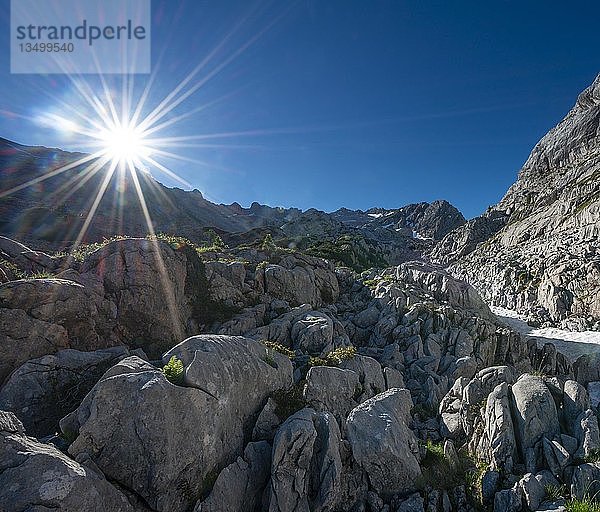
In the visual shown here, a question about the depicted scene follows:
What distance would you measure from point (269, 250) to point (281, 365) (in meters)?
26.0

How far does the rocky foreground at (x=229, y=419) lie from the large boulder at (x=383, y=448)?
0.05 meters

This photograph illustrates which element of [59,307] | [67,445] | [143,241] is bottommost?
[67,445]

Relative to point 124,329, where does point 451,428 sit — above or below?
below

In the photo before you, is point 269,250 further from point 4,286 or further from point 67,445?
point 67,445

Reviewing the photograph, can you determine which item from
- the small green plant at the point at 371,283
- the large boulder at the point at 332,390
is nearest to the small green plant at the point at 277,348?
the large boulder at the point at 332,390

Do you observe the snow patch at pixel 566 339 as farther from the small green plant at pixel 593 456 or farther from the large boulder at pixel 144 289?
the large boulder at pixel 144 289

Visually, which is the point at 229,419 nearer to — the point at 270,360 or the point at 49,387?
the point at 270,360

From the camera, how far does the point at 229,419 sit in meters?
12.4

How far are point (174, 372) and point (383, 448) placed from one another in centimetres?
851

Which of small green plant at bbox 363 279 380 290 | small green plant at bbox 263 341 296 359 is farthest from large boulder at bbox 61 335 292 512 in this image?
small green plant at bbox 363 279 380 290

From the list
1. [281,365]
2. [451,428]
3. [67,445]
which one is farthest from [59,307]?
[451,428]

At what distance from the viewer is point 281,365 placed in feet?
53.2

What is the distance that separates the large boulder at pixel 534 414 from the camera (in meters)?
12.7

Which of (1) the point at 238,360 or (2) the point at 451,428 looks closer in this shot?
(1) the point at 238,360
